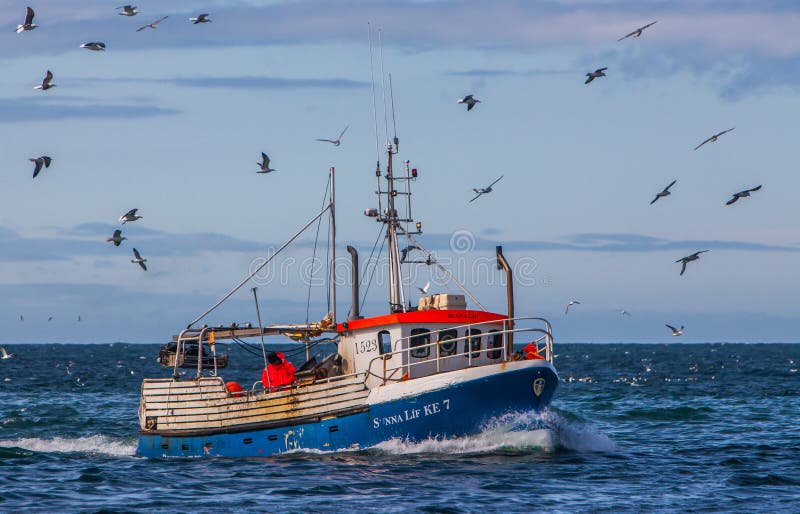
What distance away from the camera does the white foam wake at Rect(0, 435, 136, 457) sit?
29.8 m

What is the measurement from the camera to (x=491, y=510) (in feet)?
64.0

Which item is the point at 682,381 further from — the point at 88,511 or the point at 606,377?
the point at 88,511

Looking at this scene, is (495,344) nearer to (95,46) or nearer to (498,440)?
(498,440)

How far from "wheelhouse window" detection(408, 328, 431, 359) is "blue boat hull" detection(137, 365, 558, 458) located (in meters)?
1.48

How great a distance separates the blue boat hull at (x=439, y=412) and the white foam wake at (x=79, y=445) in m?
6.55

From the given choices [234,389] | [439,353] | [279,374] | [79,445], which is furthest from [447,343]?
[79,445]

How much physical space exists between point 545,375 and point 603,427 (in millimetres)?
11309

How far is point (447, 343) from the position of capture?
25.9 m

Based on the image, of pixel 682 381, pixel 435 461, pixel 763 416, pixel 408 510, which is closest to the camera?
pixel 408 510

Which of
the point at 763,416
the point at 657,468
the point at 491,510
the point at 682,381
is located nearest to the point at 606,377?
the point at 682,381

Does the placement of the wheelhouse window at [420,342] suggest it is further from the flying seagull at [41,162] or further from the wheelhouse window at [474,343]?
the flying seagull at [41,162]

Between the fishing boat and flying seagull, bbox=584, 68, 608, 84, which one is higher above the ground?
flying seagull, bbox=584, 68, 608, 84

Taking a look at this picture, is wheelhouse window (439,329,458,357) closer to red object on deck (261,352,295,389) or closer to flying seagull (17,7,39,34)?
red object on deck (261,352,295,389)

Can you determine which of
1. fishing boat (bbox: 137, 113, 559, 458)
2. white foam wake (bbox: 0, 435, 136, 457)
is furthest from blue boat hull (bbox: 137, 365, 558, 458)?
white foam wake (bbox: 0, 435, 136, 457)
